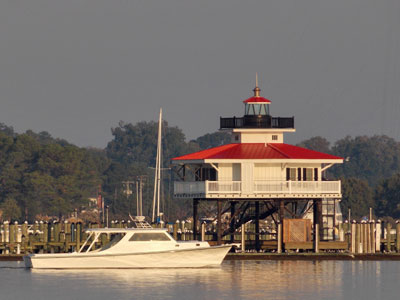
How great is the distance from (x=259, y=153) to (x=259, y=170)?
3.50 ft

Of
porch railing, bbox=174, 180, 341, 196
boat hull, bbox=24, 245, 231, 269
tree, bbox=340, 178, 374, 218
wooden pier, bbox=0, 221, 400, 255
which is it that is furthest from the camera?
tree, bbox=340, 178, 374, 218

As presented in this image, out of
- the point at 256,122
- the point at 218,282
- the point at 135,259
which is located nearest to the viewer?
the point at 218,282

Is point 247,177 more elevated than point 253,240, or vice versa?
point 247,177

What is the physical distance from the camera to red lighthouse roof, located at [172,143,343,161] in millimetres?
87312

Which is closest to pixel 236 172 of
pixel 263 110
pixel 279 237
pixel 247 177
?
pixel 247 177

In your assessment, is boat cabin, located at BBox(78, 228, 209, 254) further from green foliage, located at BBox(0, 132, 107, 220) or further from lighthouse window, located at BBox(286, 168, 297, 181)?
green foliage, located at BBox(0, 132, 107, 220)

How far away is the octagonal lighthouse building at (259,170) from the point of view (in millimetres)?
86875

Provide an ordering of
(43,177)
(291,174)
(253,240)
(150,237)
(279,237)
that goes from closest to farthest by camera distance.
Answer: (150,237) < (279,237) < (291,174) < (253,240) < (43,177)

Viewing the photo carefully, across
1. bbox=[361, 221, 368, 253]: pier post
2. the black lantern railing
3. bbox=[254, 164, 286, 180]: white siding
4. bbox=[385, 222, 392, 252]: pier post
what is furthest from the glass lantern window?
bbox=[385, 222, 392, 252]: pier post

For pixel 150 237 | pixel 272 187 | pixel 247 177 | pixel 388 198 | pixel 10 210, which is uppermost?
pixel 388 198

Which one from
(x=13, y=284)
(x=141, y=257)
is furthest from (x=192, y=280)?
(x=13, y=284)

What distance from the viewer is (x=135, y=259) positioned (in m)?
77.9

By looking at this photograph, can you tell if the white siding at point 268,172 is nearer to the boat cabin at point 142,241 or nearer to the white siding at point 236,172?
the white siding at point 236,172

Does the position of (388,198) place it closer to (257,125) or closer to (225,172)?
(257,125)
